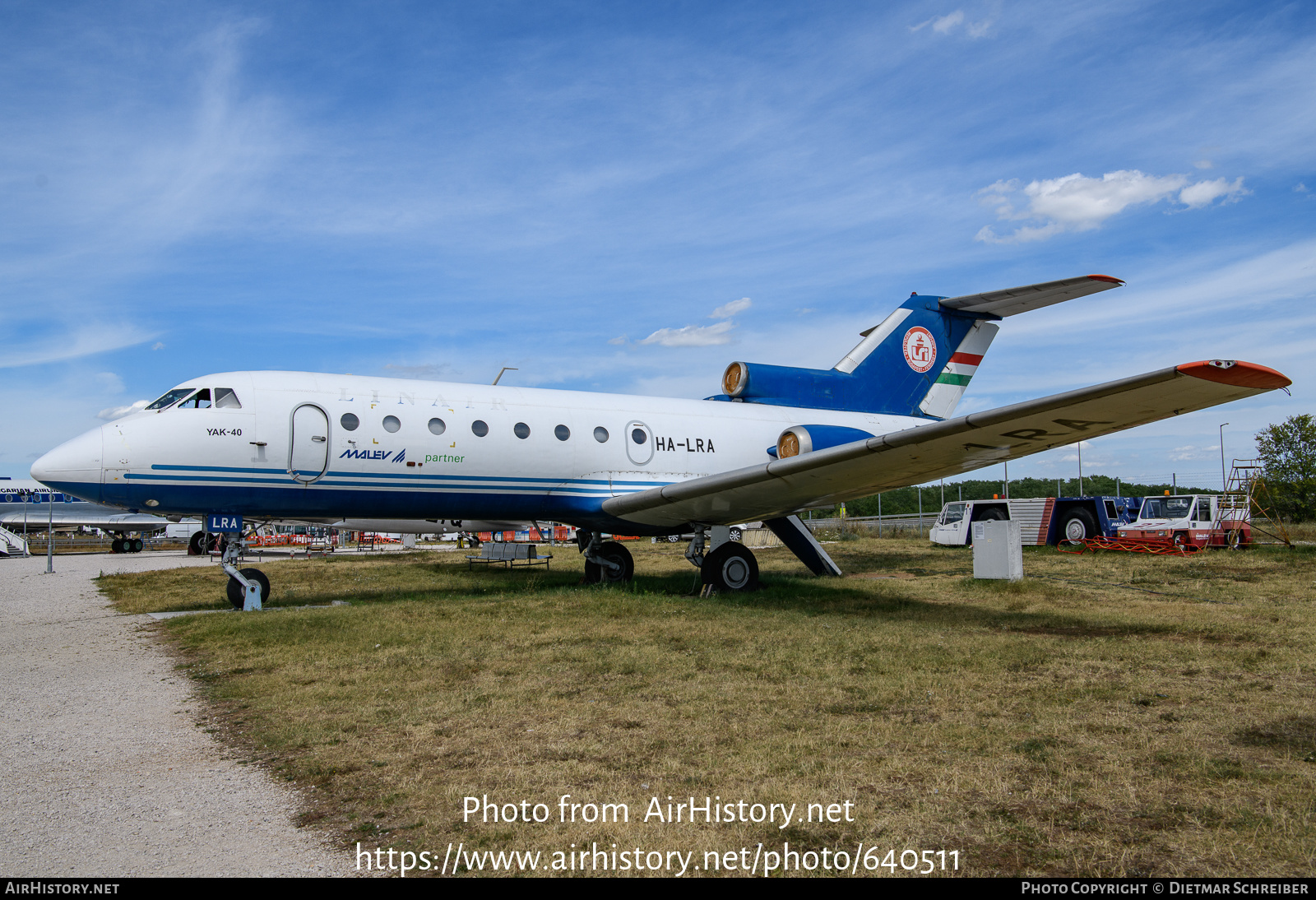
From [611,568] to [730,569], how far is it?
3033mm

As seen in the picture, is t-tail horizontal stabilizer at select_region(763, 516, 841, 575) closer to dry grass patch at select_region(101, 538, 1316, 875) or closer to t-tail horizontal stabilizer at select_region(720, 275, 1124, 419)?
t-tail horizontal stabilizer at select_region(720, 275, 1124, 419)

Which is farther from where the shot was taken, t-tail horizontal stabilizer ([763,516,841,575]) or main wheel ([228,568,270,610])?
t-tail horizontal stabilizer ([763,516,841,575])

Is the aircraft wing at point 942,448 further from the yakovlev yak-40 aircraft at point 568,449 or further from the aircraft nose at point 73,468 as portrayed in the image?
the aircraft nose at point 73,468

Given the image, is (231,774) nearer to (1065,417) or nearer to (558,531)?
(1065,417)

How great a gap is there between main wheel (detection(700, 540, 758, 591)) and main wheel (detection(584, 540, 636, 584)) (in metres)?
2.63

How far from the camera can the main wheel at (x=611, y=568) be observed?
14867 mm

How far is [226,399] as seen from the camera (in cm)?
1103

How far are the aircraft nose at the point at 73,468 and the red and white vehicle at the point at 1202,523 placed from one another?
79.7 feet

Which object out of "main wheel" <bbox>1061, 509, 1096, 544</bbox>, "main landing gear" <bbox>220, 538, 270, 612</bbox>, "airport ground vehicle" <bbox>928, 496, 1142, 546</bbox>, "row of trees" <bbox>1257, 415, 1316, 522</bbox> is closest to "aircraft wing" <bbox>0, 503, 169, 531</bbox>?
"main landing gear" <bbox>220, 538, 270, 612</bbox>

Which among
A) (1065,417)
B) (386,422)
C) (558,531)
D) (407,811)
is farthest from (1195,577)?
(558,531)

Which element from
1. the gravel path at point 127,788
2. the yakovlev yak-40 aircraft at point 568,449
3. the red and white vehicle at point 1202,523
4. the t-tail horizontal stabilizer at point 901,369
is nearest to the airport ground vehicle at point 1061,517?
the red and white vehicle at point 1202,523

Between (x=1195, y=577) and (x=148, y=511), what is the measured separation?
17045mm

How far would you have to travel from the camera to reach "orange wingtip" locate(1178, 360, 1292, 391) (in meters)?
6.73

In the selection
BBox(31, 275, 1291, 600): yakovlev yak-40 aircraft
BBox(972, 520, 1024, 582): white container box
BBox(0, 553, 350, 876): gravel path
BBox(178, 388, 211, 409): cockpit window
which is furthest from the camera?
BBox(972, 520, 1024, 582): white container box
